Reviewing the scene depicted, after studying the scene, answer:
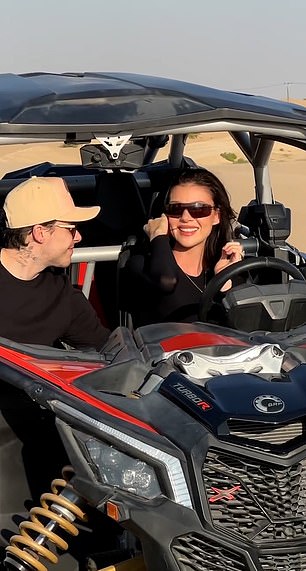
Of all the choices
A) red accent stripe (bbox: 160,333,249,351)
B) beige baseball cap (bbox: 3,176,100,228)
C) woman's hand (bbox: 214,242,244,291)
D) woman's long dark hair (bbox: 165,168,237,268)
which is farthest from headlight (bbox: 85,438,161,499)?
woman's long dark hair (bbox: 165,168,237,268)

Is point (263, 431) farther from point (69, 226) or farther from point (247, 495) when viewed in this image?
point (69, 226)

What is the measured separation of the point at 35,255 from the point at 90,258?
77 cm

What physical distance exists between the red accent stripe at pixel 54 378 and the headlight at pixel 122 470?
100 millimetres

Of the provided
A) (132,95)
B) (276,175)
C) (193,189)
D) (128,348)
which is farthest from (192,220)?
(276,175)

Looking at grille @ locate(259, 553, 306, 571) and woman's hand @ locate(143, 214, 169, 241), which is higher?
woman's hand @ locate(143, 214, 169, 241)

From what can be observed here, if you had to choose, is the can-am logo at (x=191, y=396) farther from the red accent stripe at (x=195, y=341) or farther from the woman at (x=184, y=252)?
the woman at (x=184, y=252)

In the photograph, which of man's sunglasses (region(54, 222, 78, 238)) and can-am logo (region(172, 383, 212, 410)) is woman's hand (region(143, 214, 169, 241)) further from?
can-am logo (region(172, 383, 212, 410))

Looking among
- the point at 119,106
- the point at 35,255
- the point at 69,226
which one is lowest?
the point at 35,255

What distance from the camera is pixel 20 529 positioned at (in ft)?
9.30

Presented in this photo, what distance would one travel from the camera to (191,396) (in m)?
A: 2.78

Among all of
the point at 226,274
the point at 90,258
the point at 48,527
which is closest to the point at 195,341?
the point at 226,274

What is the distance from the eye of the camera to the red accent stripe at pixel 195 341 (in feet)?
10.7

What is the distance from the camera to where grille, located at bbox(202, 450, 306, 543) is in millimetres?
2594

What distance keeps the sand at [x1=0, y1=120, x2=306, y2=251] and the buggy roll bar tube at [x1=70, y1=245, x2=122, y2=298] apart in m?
1.76
